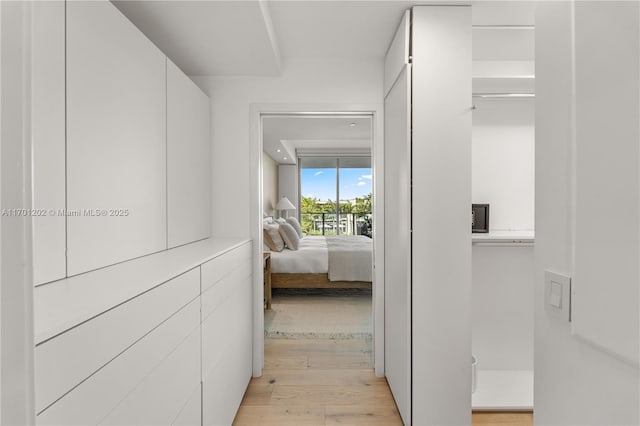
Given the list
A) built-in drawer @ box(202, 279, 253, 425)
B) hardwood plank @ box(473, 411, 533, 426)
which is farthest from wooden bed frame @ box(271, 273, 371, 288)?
hardwood plank @ box(473, 411, 533, 426)

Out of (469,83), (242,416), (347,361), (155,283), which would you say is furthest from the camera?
(347,361)

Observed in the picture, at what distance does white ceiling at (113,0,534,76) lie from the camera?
1.86 metres

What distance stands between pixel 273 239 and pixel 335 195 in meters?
3.86

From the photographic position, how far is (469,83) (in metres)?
1.99

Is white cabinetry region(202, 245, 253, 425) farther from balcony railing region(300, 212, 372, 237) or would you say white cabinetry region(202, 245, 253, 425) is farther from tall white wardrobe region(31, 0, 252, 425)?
balcony railing region(300, 212, 372, 237)

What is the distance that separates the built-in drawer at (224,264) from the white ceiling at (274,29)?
1276mm

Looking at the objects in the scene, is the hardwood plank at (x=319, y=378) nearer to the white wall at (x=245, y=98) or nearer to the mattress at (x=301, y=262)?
the white wall at (x=245, y=98)

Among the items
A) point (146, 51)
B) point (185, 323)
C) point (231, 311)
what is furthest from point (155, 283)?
point (146, 51)

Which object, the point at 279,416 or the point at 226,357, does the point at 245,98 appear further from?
the point at 279,416

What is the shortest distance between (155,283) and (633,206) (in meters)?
1.22

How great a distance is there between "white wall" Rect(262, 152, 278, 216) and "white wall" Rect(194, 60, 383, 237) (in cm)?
430

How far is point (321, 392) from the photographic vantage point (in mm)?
2490

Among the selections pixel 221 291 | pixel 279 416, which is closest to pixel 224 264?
pixel 221 291

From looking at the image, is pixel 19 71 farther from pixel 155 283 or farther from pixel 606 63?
pixel 606 63
